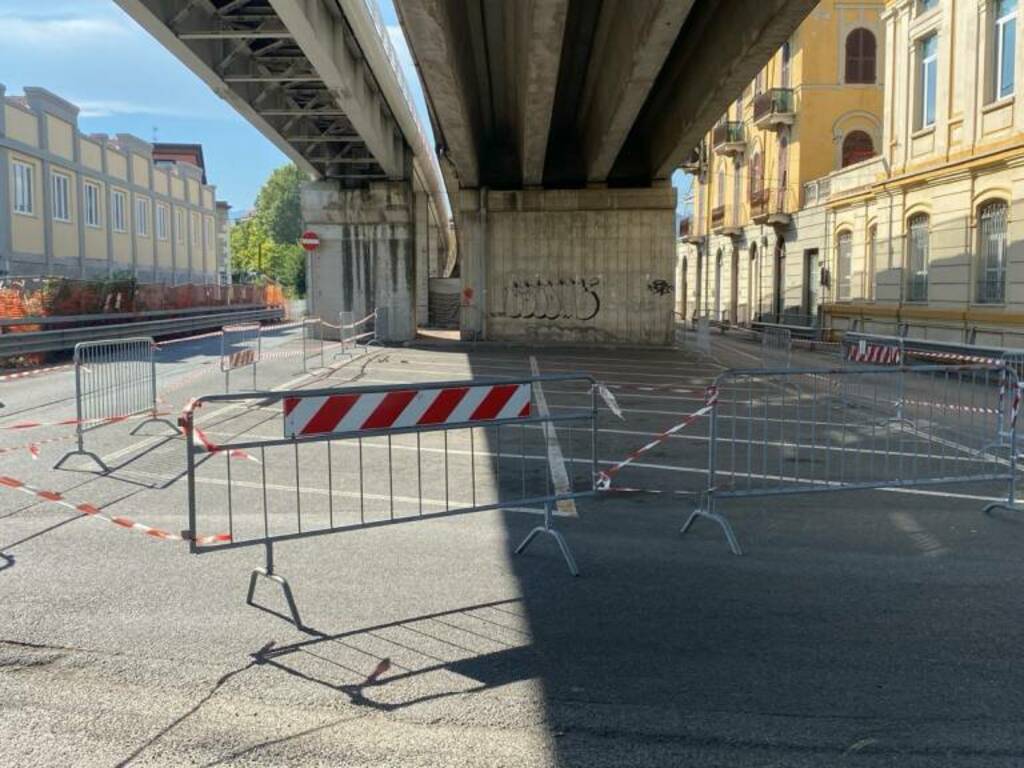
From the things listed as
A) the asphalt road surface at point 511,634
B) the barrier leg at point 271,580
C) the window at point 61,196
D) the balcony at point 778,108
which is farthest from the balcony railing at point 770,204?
the barrier leg at point 271,580

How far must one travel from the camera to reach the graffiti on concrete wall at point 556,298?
28.3 meters

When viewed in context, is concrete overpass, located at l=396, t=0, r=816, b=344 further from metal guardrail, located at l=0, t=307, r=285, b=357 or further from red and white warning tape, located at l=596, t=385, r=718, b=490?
metal guardrail, located at l=0, t=307, r=285, b=357

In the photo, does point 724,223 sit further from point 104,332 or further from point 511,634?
point 511,634

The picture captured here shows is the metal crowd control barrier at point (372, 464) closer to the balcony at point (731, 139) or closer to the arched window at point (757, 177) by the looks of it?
the arched window at point (757, 177)

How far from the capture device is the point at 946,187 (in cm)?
2238

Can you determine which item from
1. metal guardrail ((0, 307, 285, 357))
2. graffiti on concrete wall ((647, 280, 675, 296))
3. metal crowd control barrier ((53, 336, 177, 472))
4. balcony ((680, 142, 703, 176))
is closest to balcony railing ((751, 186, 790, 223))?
balcony ((680, 142, 703, 176))

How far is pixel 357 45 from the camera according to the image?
18703 mm

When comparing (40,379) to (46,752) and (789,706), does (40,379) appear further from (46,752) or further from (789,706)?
(789,706)

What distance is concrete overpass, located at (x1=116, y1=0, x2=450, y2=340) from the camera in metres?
15.8

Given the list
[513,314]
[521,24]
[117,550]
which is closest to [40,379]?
[521,24]

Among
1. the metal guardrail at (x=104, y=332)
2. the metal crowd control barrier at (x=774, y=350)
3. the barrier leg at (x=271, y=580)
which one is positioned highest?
the metal guardrail at (x=104, y=332)

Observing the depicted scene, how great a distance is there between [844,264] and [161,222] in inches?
1684

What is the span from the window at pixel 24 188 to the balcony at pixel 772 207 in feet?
99.5

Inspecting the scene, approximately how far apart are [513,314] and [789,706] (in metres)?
25.3
